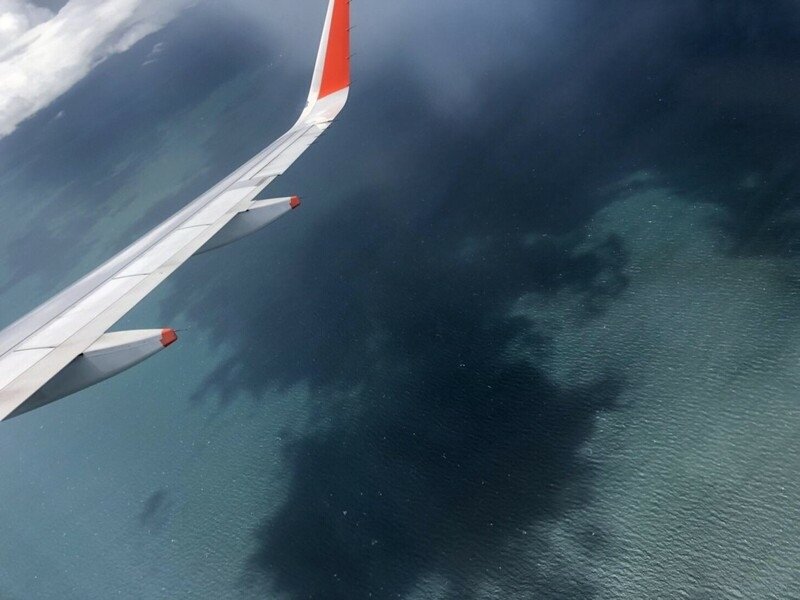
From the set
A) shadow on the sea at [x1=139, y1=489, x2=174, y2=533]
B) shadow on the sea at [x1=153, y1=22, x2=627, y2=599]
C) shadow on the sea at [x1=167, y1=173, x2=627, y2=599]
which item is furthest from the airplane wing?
shadow on the sea at [x1=139, y1=489, x2=174, y2=533]

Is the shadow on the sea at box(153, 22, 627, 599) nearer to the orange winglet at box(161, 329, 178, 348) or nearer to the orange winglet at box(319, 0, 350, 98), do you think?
the orange winglet at box(319, 0, 350, 98)

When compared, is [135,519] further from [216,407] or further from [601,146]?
[601,146]

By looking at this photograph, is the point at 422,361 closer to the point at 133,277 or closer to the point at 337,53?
the point at 337,53

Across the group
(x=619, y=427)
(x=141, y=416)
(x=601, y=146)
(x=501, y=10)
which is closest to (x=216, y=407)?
(x=141, y=416)

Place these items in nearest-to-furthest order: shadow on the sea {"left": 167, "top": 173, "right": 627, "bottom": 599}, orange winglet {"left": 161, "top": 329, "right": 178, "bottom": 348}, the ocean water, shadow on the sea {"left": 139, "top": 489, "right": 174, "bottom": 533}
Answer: orange winglet {"left": 161, "top": 329, "right": 178, "bottom": 348} → the ocean water → shadow on the sea {"left": 167, "top": 173, "right": 627, "bottom": 599} → shadow on the sea {"left": 139, "top": 489, "right": 174, "bottom": 533}

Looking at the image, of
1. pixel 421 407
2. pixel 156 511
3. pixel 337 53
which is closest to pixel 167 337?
pixel 337 53
